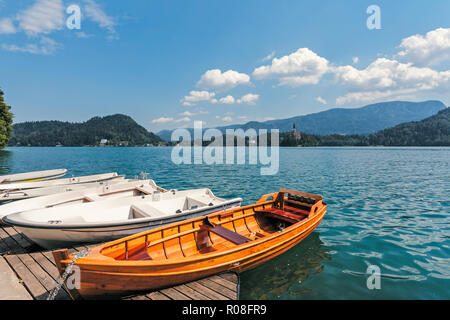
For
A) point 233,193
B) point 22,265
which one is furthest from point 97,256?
point 233,193

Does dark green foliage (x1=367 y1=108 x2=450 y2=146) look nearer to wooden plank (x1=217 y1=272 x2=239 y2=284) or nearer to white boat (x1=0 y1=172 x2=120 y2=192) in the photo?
white boat (x1=0 y1=172 x2=120 y2=192)

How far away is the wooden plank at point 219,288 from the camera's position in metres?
5.50

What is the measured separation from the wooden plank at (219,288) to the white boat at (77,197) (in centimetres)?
715

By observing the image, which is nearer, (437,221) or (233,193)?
(437,221)

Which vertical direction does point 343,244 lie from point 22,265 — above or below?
below

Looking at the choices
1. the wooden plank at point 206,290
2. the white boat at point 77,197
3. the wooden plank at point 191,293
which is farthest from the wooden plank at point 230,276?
→ the white boat at point 77,197

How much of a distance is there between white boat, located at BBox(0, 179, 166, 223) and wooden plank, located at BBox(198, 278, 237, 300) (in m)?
7.15

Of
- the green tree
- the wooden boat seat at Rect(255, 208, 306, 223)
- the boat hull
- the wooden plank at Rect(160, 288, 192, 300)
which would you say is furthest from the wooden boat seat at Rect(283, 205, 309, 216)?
the green tree

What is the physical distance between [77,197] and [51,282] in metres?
6.82

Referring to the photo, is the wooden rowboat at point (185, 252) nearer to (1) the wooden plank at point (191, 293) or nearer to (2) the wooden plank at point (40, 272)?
(1) the wooden plank at point (191, 293)

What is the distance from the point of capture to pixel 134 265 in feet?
16.1

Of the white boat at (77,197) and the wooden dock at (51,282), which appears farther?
the white boat at (77,197)

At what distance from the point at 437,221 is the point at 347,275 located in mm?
9204
